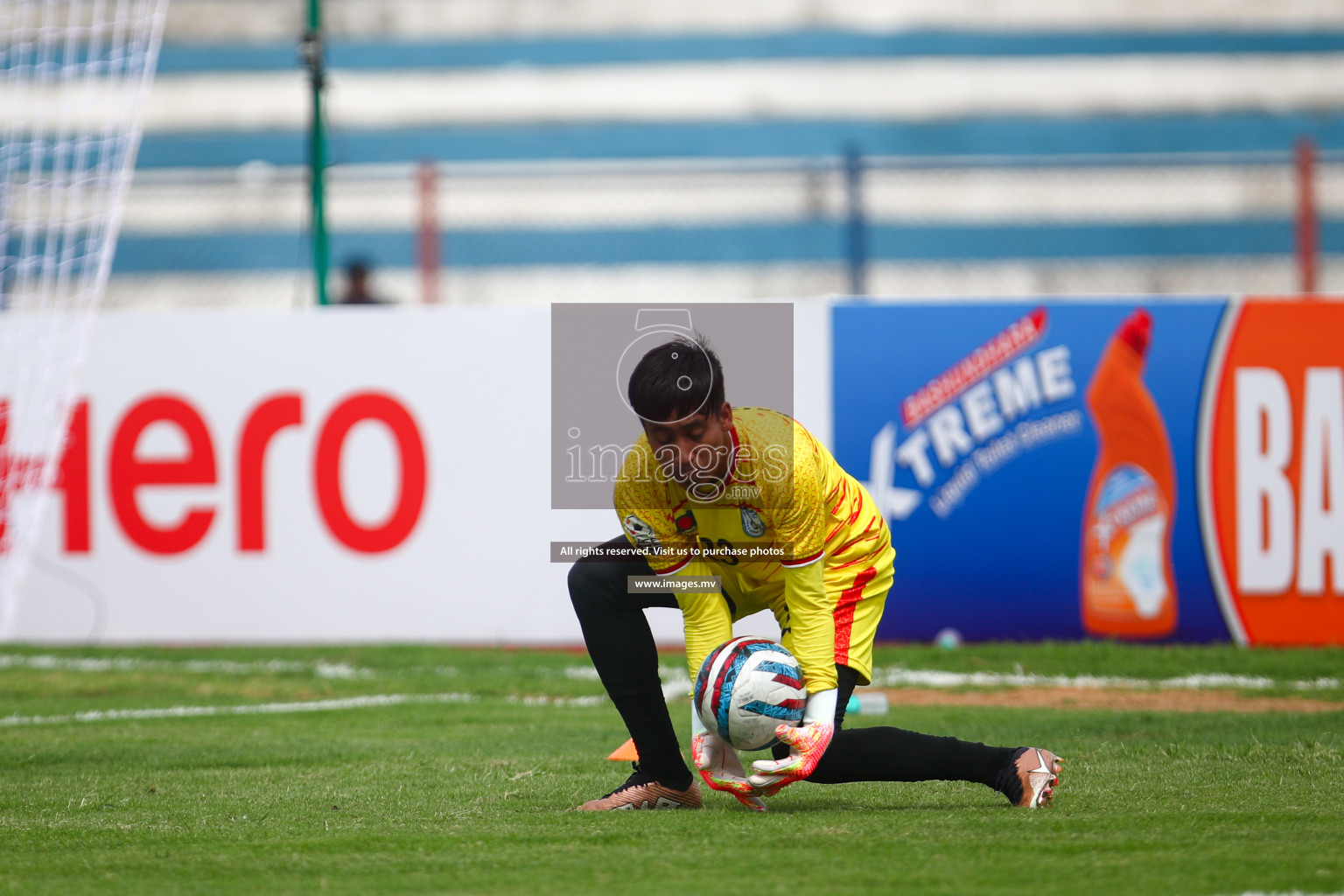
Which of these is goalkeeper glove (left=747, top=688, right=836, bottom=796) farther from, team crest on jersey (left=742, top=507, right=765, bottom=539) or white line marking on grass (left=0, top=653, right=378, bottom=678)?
white line marking on grass (left=0, top=653, right=378, bottom=678)

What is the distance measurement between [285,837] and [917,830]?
159 centimetres

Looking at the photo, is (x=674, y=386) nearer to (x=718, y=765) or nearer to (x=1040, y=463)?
(x=718, y=765)

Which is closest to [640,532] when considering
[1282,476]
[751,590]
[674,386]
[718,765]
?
[751,590]

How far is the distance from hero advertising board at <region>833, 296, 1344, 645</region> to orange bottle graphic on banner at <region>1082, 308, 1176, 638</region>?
1 cm

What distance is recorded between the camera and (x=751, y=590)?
4.03m

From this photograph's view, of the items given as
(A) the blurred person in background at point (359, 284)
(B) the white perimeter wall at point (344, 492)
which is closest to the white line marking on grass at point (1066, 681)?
(B) the white perimeter wall at point (344, 492)

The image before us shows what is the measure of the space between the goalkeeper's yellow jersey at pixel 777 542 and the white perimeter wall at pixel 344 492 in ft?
13.3

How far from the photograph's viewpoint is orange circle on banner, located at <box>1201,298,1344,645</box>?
7652 mm

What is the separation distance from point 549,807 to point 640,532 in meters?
0.90

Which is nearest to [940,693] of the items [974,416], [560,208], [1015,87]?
[974,416]

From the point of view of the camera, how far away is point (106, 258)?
7562 millimetres

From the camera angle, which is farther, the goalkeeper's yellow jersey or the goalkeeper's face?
the goalkeeper's yellow jersey

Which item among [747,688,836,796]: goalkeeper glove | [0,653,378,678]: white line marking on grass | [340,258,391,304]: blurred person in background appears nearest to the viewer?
[747,688,836,796]: goalkeeper glove

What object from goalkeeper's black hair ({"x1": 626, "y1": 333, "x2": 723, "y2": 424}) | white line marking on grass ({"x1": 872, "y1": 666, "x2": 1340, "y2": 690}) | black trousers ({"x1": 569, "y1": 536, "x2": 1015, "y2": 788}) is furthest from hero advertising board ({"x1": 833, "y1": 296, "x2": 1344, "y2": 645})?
goalkeeper's black hair ({"x1": 626, "y1": 333, "x2": 723, "y2": 424})
